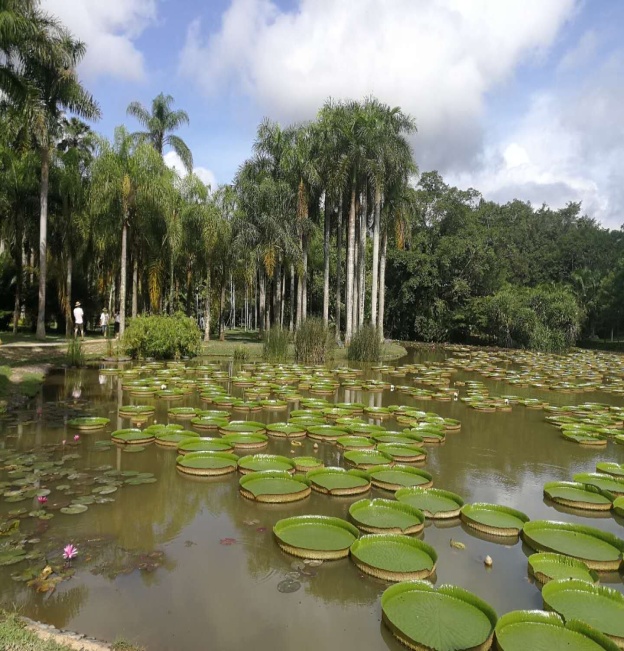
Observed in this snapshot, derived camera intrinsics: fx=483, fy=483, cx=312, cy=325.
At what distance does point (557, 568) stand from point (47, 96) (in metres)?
22.7

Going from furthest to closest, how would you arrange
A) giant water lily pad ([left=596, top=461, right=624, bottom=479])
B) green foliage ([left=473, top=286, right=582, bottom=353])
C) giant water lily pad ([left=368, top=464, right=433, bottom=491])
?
green foliage ([left=473, top=286, right=582, bottom=353])
giant water lily pad ([left=596, top=461, right=624, bottom=479])
giant water lily pad ([left=368, top=464, right=433, bottom=491])

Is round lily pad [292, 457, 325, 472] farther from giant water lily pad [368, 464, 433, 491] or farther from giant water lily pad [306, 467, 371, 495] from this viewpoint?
giant water lily pad [368, 464, 433, 491]

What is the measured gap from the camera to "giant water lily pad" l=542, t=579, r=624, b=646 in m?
3.41

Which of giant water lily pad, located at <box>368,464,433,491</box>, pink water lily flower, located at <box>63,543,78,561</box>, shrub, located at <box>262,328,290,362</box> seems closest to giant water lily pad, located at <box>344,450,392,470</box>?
giant water lily pad, located at <box>368,464,433,491</box>

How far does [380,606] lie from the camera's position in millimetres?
3713

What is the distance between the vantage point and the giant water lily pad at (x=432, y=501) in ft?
17.6

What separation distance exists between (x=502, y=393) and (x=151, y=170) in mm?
18915

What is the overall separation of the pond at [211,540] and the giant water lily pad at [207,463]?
10 centimetres

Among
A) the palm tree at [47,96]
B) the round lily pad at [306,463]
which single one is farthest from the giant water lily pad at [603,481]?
the palm tree at [47,96]

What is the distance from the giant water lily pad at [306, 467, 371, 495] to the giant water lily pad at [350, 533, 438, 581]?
133 cm

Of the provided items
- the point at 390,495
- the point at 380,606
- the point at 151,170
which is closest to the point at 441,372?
the point at 390,495

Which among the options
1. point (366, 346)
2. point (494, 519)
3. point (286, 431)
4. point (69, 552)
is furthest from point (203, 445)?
point (366, 346)

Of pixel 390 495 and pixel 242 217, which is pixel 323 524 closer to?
pixel 390 495

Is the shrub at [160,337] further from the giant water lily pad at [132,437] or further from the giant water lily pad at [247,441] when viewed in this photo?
the giant water lily pad at [247,441]
